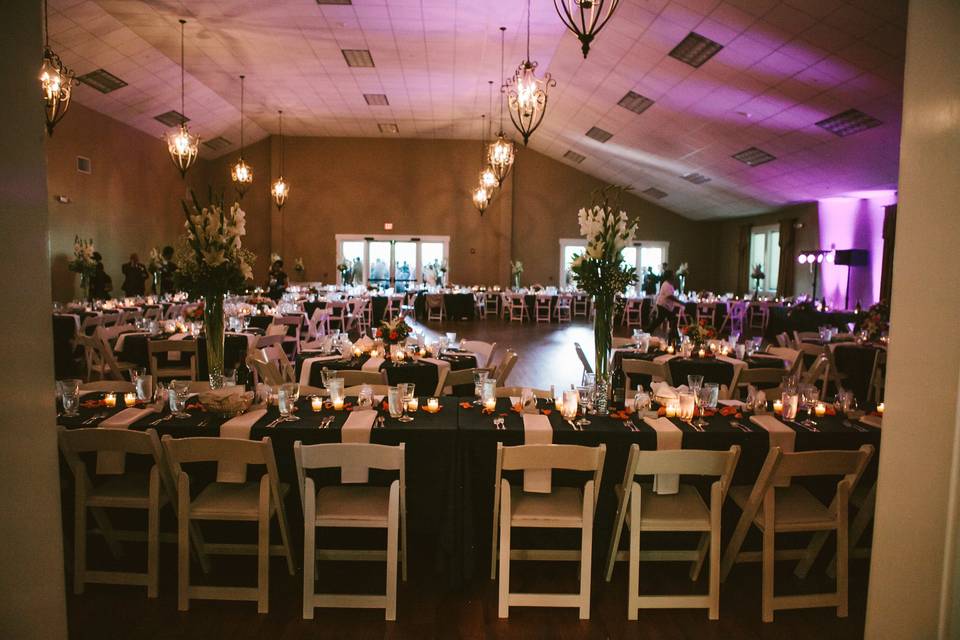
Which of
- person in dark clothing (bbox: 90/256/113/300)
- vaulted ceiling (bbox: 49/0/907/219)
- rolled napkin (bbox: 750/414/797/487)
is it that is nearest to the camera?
rolled napkin (bbox: 750/414/797/487)

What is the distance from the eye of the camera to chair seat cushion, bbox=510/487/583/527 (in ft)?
9.30

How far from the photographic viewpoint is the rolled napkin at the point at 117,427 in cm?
302

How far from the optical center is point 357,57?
1071cm

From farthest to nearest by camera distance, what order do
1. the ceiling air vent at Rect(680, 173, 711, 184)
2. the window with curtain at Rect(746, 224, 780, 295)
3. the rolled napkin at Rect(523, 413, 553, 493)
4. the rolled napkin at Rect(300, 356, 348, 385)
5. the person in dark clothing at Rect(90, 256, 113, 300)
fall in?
the window with curtain at Rect(746, 224, 780, 295) → the ceiling air vent at Rect(680, 173, 711, 184) → the person in dark clothing at Rect(90, 256, 113, 300) → the rolled napkin at Rect(300, 356, 348, 385) → the rolled napkin at Rect(523, 413, 553, 493)

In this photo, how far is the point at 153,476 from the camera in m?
2.84

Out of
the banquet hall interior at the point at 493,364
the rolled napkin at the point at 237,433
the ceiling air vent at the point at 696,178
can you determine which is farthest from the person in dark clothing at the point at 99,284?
the ceiling air vent at the point at 696,178

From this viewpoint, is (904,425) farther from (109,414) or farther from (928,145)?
(109,414)

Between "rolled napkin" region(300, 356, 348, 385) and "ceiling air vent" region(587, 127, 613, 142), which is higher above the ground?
"ceiling air vent" region(587, 127, 613, 142)

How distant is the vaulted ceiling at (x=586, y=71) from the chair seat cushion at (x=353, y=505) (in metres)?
6.17

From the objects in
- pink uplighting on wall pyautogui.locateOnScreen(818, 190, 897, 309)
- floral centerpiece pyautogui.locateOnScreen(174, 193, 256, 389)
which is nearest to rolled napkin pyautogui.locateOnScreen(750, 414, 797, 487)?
floral centerpiece pyautogui.locateOnScreen(174, 193, 256, 389)

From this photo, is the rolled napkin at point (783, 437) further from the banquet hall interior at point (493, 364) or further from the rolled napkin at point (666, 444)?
the rolled napkin at point (666, 444)

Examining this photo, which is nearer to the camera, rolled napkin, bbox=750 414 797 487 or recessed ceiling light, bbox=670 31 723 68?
rolled napkin, bbox=750 414 797 487

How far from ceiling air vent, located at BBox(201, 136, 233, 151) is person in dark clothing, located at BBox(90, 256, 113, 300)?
6256mm

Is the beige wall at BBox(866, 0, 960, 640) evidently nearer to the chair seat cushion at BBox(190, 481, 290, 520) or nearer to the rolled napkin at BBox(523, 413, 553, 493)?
the rolled napkin at BBox(523, 413, 553, 493)
